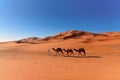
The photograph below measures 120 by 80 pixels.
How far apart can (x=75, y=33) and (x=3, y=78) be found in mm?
59114

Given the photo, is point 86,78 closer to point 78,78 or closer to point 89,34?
point 78,78

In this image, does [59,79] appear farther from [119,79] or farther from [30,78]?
[119,79]

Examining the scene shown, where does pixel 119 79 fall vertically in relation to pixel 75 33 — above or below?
below

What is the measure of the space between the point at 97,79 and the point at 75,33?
2310 inches

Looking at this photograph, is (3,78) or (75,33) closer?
(3,78)

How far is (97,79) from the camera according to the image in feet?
35.0

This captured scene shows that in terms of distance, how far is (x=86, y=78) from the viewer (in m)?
10.9

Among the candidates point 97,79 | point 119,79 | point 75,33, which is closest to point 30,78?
point 97,79

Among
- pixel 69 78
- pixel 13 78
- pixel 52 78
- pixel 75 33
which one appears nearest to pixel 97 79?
pixel 69 78

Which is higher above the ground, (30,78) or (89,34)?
(89,34)

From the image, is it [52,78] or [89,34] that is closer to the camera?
[52,78]

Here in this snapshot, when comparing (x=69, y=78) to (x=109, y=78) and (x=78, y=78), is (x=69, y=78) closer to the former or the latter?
(x=78, y=78)

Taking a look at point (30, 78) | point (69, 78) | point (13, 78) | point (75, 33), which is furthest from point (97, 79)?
point (75, 33)

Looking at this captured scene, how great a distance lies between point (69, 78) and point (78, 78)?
44 centimetres
